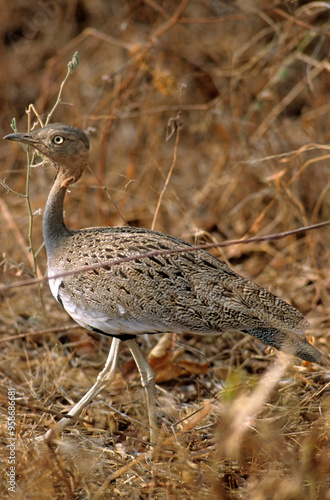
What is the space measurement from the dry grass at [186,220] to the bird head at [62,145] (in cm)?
34

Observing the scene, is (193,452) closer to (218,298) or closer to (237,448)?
(237,448)

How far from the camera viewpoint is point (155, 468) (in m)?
2.52

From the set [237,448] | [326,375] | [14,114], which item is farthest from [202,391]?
[14,114]

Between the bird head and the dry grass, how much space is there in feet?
1.10

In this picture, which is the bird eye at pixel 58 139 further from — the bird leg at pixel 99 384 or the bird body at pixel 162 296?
the bird leg at pixel 99 384

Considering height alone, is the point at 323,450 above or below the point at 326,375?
above

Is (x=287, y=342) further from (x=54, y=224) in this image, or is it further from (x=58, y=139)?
(x=58, y=139)

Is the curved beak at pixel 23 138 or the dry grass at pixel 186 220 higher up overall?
the curved beak at pixel 23 138

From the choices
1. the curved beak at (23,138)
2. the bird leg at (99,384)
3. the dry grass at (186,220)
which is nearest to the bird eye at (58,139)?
the curved beak at (23,138)

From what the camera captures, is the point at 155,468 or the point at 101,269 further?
the point at 101,269

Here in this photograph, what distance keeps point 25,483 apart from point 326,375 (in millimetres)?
1697

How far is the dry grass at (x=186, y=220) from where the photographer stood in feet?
8.22

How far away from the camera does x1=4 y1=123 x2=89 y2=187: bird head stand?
2.94 metres

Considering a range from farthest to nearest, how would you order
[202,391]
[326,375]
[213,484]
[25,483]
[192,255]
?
1. [202,391]
2. [326,375]
3. [192,255]
4. [25,483]
5. [213,484]
